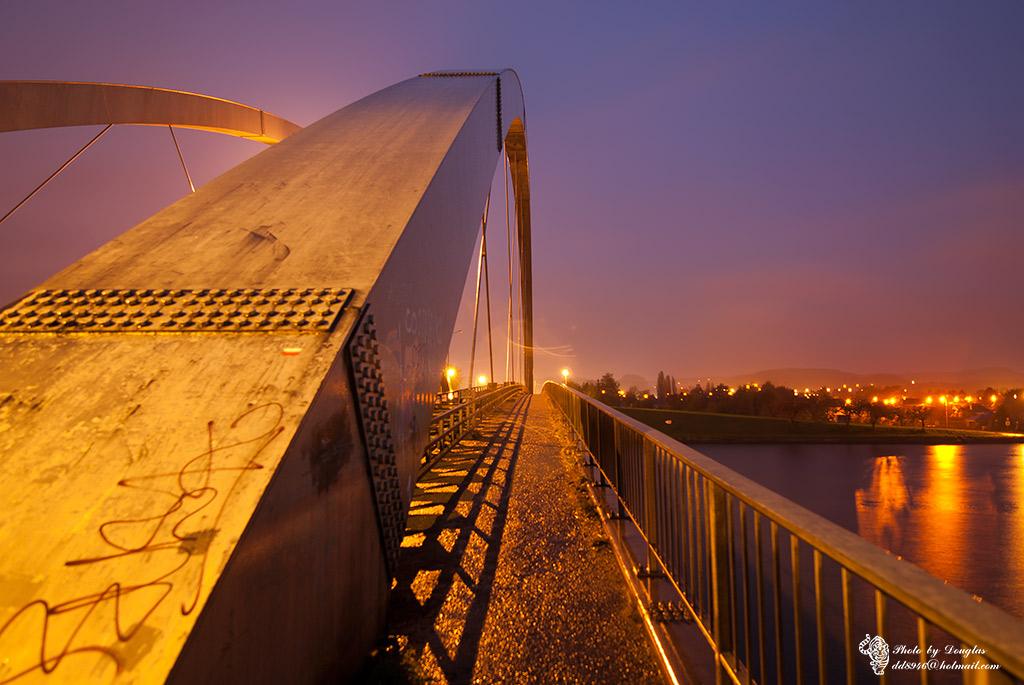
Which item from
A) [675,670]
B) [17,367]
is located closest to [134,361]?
[17,367]

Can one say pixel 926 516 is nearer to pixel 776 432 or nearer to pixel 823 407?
pixel 776 432

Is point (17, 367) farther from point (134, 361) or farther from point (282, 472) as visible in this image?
point (282, 472)

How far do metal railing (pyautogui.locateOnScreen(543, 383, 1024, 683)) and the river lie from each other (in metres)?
0.43

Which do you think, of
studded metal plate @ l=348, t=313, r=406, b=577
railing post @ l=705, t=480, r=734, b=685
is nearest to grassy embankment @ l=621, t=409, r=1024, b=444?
studded metal plate @ l=348, t=313, r=406, b=577

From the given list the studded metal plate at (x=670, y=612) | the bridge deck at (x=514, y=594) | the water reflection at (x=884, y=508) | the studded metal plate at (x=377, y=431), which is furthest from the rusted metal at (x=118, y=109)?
the water reflection at (x=884, y=508)

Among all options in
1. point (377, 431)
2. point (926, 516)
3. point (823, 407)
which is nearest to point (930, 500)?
point (926, 516)

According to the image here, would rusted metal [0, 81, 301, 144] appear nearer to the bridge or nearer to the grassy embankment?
the bridge

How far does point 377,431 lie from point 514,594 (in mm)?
1466

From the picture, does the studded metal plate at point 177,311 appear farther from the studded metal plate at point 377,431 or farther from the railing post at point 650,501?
the railing post at point 650,501

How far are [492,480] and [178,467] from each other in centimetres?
491

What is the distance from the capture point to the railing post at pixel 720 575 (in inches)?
75.0

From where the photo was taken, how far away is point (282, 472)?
1.74m

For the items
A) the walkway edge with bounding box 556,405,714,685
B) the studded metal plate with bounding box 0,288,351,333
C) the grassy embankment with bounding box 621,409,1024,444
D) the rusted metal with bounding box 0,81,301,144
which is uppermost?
the rusted metal with bounding box 0,81,301,144

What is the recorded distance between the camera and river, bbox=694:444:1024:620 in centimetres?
801
